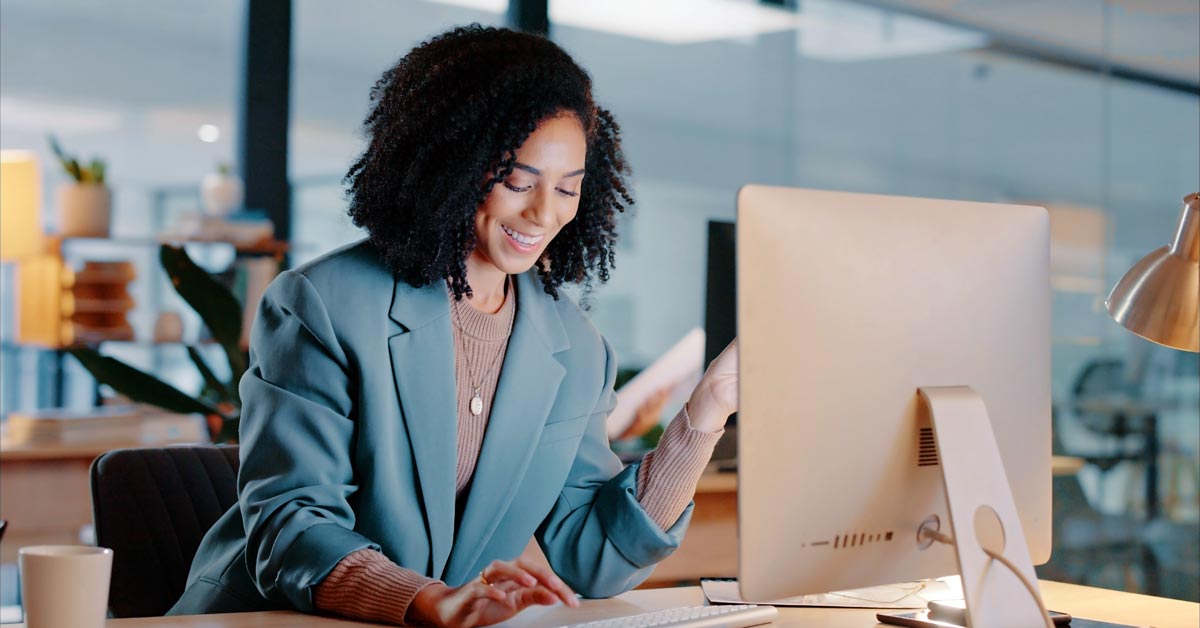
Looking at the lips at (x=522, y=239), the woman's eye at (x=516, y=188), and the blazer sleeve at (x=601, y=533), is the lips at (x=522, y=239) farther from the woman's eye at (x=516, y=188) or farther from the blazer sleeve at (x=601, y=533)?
the blazer sleeve at (x=601, y=533)

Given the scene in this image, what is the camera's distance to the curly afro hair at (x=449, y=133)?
4.98ft

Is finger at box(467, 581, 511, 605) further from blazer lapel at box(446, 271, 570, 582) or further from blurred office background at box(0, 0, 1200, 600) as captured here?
blurred office background at box(0, 0, 1200, 600)

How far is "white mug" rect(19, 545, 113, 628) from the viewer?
1.05 metres

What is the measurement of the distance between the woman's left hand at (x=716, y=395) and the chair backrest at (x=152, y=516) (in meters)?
0.71

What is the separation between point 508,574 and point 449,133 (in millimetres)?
579

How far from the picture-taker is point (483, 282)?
64.1 inches

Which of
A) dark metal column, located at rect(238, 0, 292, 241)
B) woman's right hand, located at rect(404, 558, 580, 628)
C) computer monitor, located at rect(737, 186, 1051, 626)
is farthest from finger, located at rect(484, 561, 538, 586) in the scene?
dark metal column, located at rect(238, 0, 292, 241)

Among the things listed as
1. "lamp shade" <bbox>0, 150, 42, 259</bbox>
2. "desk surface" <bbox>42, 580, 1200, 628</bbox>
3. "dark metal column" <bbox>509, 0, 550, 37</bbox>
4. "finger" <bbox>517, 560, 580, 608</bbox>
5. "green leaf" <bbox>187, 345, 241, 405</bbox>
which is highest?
"dark metal column" <bbox>509, 0, 550, 37</bbox>

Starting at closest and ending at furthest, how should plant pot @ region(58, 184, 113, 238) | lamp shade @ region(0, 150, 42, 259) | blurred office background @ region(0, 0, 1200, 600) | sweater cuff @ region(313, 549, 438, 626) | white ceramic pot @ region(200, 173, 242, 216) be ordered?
1. sweater cuff @ region(313, 549, 438, 626)
2. blurred office background @ region(0, 0, 1200, 600)
3. lamp shade @ region(0, 150, 42, 259)
4. plant pot @ region(58, 184, 113, 238)
5. white ceramic pot @ region(200, 173, 242, 216)

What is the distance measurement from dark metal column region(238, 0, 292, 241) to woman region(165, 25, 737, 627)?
3498 mm

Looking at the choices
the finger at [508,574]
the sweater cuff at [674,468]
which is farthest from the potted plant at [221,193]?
the finger at [508,574]

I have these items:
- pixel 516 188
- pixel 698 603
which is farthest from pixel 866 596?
pixel 516 188

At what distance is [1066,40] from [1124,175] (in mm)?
531

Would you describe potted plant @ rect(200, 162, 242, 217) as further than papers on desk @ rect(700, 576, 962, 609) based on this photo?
Yes
